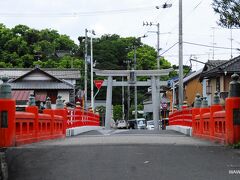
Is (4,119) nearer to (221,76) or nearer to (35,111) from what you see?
(35,111)

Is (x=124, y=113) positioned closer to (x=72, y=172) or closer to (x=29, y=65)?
(x=29, y=65)

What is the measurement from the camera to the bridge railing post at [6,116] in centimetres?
1173

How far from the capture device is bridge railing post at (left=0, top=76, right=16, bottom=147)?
1173 centimetres

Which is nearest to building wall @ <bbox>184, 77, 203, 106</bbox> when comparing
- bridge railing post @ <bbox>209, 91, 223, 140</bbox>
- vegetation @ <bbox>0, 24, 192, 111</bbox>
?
vegetation @ <bbox>0, 24, 192, 111</bbox>

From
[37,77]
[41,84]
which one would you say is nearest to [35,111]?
[37,77]

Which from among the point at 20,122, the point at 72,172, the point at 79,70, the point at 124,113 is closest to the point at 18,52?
the point at 79,70

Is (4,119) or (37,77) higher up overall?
(37,77)

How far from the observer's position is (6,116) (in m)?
11.8

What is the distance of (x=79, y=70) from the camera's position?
7012cm

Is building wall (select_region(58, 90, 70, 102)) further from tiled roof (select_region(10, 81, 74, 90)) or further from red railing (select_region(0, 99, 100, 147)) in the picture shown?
red railing (select_region(0, 99, 100, 147))

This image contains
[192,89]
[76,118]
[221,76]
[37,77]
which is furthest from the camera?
[192,89]

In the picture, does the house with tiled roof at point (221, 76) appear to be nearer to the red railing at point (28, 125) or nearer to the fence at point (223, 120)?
the fence at point (223, 120)

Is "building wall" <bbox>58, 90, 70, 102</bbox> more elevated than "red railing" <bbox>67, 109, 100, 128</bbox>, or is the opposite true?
"building wall" <bbox>58, 90, 70, 102</bbox>

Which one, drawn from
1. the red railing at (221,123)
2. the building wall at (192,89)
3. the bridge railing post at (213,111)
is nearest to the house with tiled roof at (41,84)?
the building wall at (192,89)
